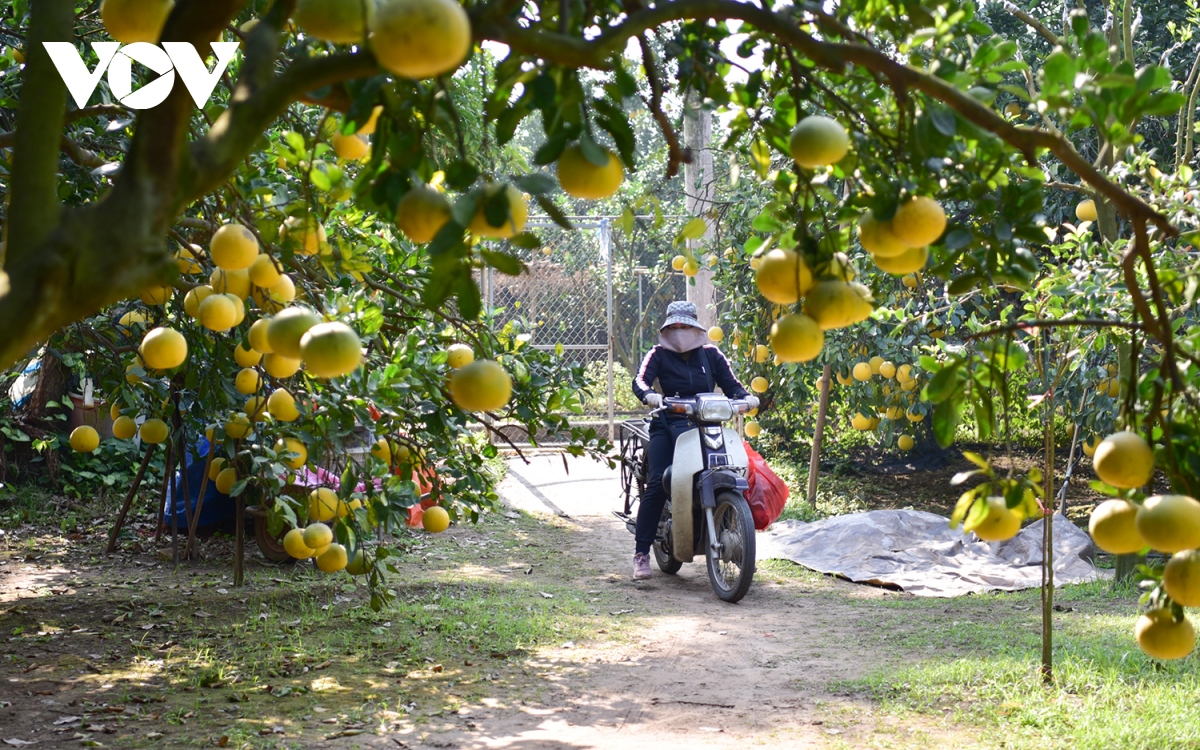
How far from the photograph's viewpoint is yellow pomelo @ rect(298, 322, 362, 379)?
59.4 inches

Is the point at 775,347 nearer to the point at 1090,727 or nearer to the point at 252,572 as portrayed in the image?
the point at 1090,727

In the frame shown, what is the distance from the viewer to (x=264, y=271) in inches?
82.4

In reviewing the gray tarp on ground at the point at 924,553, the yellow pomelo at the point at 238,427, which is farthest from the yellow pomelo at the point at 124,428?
the gray tarp on ground at the point at 924,553

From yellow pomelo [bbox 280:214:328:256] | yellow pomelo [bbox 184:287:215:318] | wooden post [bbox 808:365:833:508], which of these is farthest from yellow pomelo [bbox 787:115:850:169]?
wooden post [bbox 808:365:833:508]

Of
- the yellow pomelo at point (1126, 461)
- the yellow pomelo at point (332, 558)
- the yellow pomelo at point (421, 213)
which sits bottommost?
the yellow pomelo at point (332, 558)

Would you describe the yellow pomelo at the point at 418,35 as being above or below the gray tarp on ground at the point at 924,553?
above

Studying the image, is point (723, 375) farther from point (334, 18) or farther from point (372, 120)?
point (334, 18)

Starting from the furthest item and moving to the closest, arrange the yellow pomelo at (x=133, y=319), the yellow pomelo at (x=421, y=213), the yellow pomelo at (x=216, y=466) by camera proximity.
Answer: the yellow pomelo at (x=216, y=466), the yellow pomelo at (x=133, y=319), the yellow pomelo at (x=421, y=213)

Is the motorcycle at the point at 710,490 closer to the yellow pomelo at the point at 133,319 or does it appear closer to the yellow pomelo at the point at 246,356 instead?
the yellow pomelo at the point at 133,319

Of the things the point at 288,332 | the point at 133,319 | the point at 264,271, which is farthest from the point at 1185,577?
the point at 133,319

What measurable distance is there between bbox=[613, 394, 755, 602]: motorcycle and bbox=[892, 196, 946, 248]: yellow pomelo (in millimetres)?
4113

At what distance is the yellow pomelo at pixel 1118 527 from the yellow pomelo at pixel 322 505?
2.13m

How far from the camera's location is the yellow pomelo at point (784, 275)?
5.04 feet

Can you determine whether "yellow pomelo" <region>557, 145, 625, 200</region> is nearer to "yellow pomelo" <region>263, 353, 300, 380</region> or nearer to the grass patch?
"yellow pomelo" <region>263, 353, 300, 380</region>
